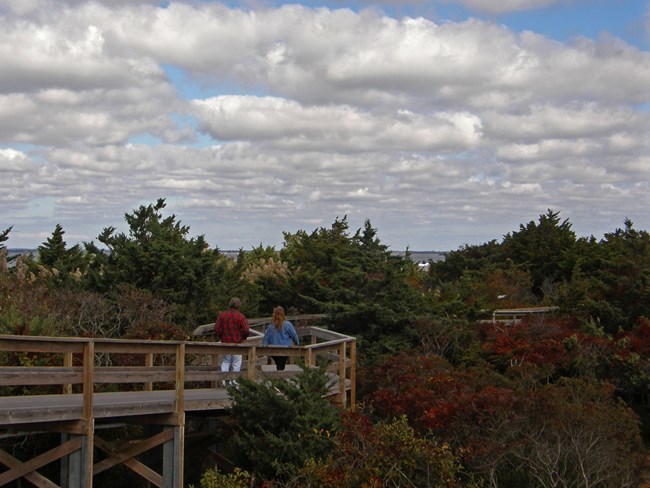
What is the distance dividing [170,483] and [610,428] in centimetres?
713

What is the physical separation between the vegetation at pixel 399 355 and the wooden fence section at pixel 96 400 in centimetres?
70

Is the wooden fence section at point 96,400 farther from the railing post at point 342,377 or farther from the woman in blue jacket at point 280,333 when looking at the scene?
the woman in blue jacket at point 280,333

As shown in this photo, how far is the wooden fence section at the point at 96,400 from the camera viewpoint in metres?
9.71

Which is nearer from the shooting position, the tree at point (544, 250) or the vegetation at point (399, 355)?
the vegetation at point (399, 355)

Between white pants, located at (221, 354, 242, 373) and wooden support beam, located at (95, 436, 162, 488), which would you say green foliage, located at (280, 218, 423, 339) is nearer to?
white pants, located at (221, 354, 242, 373)

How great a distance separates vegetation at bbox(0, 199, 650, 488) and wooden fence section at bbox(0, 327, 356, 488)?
696 millimetres

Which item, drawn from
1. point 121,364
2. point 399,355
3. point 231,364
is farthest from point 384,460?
point 399,355

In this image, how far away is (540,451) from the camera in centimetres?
1231

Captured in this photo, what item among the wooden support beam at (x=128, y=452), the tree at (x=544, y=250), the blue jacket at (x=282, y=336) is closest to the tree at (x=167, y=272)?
the blue jacket at (x=282, y=336)

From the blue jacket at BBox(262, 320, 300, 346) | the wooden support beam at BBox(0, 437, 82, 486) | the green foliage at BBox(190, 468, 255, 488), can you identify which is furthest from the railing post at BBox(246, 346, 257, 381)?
the wooden support beam at BBox(0, 437, 82, 486)

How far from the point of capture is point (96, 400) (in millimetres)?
11125

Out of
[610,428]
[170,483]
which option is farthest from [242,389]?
[610,428]

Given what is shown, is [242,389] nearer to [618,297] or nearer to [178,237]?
[178,237]

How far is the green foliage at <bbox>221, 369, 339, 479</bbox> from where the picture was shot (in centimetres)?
1087
